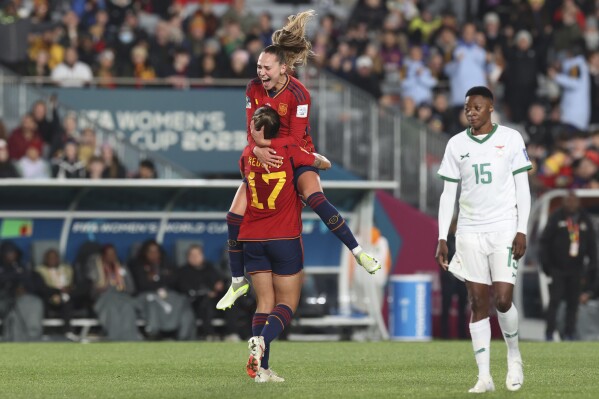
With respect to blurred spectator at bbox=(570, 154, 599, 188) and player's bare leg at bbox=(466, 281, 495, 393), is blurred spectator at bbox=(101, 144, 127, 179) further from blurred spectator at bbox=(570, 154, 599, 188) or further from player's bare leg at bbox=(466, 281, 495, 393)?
player's bare leg at bbox=(466, 281, 495, 393)

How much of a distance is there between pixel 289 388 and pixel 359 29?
17.2m

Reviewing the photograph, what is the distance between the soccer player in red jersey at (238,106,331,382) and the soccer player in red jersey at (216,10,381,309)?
0.21ft

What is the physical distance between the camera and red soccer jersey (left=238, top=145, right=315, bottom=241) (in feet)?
36.2

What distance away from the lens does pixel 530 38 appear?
91.1 ft

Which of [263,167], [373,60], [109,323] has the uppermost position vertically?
[373,60]

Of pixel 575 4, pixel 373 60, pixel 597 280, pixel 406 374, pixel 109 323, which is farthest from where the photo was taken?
pixel 575 4

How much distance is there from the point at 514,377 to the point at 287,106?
2615mm

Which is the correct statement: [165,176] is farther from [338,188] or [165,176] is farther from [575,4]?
[575,4]

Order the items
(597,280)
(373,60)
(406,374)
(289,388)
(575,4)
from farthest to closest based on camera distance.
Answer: (575,4)
(373,60)
(597,280)
(406,374)
(289,388)

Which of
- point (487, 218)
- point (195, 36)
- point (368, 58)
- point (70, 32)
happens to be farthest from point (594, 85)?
point (487, 218)

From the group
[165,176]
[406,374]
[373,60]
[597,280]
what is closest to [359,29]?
[373,60]

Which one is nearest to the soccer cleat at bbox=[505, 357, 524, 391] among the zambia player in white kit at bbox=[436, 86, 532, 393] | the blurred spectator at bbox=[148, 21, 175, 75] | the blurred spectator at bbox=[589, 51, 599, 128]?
the zambia player in white kit at bbox=[436, 86, 532, 393]

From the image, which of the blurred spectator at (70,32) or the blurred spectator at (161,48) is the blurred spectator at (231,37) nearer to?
the blurred spectator at (161,48)

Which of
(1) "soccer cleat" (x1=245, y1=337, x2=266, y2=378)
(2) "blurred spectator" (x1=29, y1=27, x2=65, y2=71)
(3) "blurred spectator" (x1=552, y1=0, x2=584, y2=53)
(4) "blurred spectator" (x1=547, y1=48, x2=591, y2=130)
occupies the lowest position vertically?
(1) "soccer cleat" (x1=245, y1=337, x2=266, y2=378)
